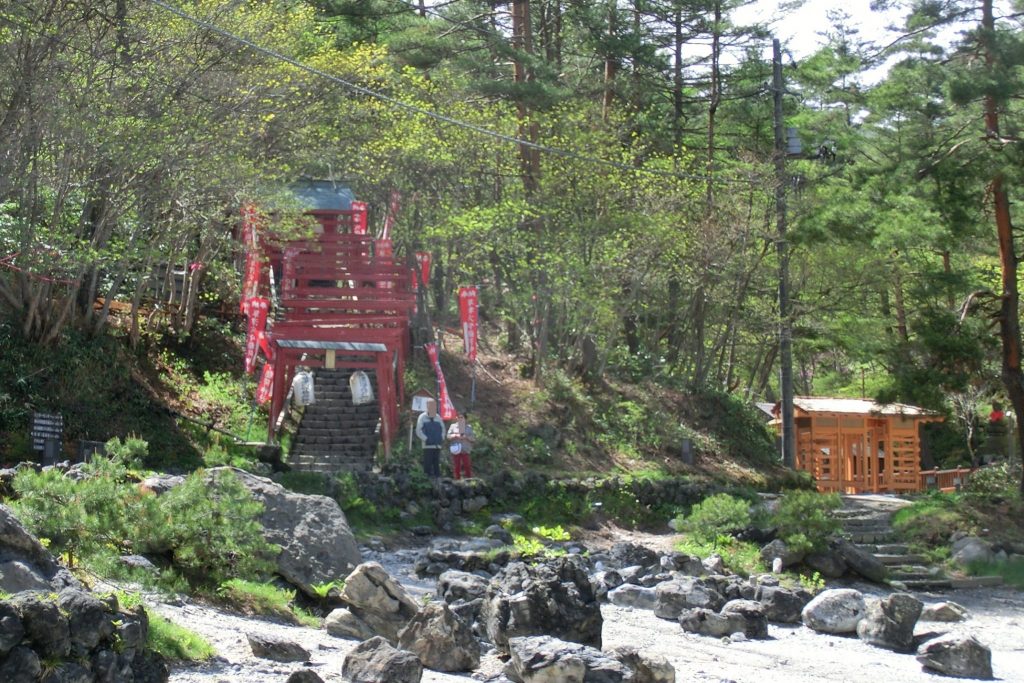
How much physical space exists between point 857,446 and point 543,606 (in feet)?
80.9

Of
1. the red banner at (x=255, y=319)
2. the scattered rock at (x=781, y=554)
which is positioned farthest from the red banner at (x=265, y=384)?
the scattered rock at (x=781, y=554)

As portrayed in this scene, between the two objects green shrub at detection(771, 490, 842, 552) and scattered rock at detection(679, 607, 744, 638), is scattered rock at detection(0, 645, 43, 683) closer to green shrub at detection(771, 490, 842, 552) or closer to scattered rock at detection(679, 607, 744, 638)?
scattered rock at detection(679, 607, 744, 638)

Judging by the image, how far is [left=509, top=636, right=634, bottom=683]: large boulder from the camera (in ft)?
29.2

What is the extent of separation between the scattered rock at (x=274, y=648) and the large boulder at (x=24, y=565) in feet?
4.22

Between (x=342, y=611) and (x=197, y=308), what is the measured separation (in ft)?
61.0

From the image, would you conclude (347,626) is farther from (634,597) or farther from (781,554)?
(781,554)

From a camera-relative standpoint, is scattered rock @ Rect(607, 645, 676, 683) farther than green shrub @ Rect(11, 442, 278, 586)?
No

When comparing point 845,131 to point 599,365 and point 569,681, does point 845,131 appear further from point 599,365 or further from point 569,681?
point 569,681

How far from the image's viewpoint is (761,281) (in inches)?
1312

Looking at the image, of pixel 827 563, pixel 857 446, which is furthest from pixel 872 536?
pixel 857 446

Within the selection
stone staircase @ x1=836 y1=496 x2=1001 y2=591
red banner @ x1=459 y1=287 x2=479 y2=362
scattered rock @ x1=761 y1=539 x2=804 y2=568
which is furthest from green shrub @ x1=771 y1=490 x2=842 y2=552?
red banner @ x1=459 y1=287 x2=479 y2=362

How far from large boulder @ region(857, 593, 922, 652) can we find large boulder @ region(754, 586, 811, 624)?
99cm

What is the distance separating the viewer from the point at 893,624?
43.7ft

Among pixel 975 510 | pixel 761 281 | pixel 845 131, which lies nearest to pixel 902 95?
pixel 975 510
